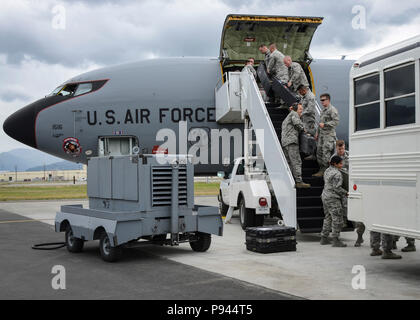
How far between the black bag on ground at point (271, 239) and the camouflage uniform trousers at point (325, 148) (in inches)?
107

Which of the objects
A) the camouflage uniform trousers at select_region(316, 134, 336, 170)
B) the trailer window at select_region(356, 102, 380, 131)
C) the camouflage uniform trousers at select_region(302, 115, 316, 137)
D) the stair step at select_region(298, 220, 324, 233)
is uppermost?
the camouflage uniform trousers at select_region(302, 115, 316, 137)

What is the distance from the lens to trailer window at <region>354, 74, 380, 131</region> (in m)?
7.99

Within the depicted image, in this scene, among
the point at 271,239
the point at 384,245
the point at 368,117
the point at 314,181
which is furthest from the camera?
the point at 314,181

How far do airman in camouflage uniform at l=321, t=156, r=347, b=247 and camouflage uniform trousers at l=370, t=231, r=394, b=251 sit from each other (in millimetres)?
1173

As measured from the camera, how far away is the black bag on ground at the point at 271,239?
9.84 m

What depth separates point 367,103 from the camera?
8250mm

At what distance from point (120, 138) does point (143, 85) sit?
2070 mm

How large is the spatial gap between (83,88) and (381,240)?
12.0m

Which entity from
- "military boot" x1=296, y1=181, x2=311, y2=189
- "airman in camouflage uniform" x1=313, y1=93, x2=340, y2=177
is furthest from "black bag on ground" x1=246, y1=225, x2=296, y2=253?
"airman in camouflage uniform" x1=313, y1=93, x2=340, y2=177

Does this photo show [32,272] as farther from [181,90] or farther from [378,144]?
[181,90]

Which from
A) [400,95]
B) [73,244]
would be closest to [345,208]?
[400,95]

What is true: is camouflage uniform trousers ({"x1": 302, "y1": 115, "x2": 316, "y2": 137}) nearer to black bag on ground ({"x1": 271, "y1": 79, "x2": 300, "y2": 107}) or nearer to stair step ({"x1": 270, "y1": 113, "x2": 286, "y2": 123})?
black bag on ground ({"x1": 271, "y1": 79, "x2": 300, "y2": 107})

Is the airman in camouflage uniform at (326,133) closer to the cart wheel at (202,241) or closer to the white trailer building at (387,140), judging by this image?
the white trailer building at (387,140)

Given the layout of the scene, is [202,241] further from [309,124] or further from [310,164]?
[309,124]
